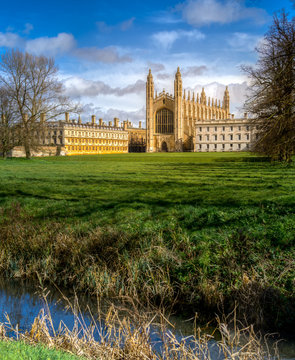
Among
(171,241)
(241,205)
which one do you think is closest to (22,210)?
(171,241)

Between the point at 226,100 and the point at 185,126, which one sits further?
the point at 226,100

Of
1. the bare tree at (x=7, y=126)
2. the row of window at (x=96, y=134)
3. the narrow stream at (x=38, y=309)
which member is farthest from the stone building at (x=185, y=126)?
the narrow stream at (x=38, y=309)

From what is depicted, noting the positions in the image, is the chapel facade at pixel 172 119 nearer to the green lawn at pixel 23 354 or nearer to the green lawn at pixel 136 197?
the green lawn at pixel 136 197

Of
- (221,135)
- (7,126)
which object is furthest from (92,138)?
(7,126)

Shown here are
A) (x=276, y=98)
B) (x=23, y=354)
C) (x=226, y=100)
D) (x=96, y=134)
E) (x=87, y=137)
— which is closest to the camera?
(x=23, y=354)

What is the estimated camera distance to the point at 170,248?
7004 mm

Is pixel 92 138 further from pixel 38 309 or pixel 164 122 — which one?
pixel 38 309

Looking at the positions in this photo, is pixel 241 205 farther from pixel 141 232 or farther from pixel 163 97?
pixel 163 97

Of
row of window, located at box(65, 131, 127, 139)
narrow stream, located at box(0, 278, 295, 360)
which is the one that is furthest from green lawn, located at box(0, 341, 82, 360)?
row of window, located at box(65, 131, 127, 139)

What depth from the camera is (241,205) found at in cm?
870

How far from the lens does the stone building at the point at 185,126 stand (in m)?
86.0

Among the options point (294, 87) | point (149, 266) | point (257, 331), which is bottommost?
point (257, 331)

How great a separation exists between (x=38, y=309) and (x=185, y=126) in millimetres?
88280

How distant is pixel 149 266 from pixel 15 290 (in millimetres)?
2157
